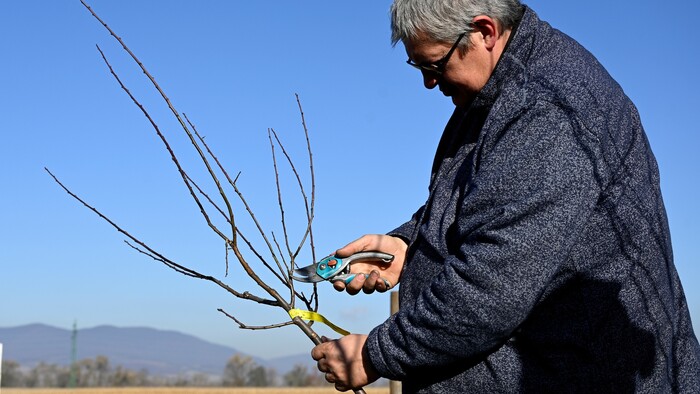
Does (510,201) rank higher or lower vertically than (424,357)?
higher

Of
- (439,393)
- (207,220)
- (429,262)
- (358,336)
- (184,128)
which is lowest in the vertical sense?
(439,393)

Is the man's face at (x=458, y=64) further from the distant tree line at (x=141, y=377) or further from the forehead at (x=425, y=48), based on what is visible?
the distant tree line at (x=141, y=377)

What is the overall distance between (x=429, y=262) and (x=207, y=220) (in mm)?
840

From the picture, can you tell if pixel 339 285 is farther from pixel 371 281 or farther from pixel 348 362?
pixel 348 362

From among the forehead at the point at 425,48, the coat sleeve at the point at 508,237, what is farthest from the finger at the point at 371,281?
the forehead at the point at 425,48

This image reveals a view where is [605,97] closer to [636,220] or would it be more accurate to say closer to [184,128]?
[636,220]

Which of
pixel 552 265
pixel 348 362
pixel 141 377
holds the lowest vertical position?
pixel 348 362

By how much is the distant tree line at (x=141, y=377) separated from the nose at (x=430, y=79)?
183ft

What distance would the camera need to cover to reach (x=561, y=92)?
7.68 feet

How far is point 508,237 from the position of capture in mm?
2219

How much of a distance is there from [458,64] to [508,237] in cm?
60

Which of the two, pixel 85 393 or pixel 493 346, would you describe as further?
pixel 85 393

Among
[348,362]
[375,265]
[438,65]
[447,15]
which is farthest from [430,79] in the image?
[348,362]

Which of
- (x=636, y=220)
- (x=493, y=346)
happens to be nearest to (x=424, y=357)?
(x=493, y=346)
